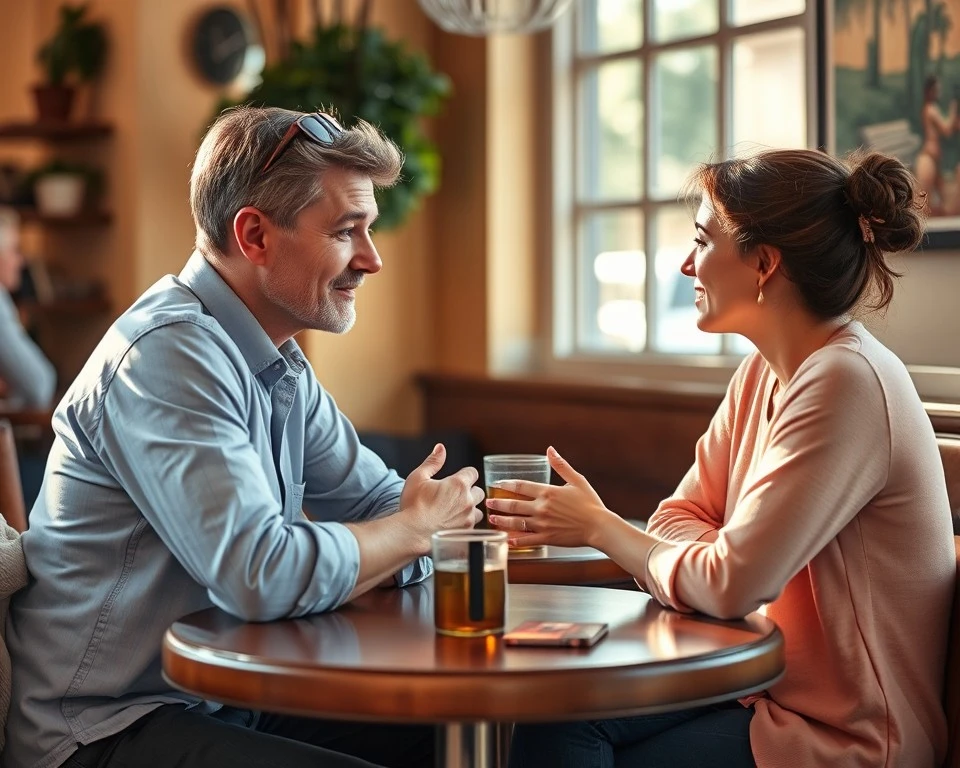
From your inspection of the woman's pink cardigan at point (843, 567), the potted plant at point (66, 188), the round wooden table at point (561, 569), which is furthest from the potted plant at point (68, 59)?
the woman's pink cardigan at point (843, 567)

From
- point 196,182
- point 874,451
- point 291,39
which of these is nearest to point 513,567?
point 874,451

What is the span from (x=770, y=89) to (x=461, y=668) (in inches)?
102

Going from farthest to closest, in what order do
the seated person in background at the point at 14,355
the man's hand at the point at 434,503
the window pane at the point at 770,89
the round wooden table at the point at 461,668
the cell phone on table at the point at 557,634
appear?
the seated person in background at the point at 14,355 → the window pane at the point at 770,89 → the man's hand at the point at 434,503 → the cell phone on table at the point at 557,634 → the round wooden table at the point at 461,668

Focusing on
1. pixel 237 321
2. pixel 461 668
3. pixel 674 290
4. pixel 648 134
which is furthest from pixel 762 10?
pixel 461 668

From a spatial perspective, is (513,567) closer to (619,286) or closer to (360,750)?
(360,750)

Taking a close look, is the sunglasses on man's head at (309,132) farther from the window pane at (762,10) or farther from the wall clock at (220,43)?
the wall clock at (220,43)

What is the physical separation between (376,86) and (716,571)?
107 inches

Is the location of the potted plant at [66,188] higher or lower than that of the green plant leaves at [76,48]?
lower

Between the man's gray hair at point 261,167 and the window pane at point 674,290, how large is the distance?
2.04 m

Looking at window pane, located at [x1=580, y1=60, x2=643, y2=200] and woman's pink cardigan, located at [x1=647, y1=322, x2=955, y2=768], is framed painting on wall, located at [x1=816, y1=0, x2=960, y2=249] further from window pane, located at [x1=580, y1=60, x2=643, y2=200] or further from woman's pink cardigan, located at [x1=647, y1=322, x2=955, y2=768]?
woman's pink cardigan, located at [x1=647, y1=322, x2=955, y2=768]

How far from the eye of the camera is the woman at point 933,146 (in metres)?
2.71

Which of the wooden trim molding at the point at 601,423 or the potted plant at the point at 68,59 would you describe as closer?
the wooden trim molding at the point at 601,423

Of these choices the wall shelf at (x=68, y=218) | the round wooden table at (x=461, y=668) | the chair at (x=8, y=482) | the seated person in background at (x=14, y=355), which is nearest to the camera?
the round wooden table at (x=461, y=668)

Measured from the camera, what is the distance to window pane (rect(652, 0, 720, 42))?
369cm
